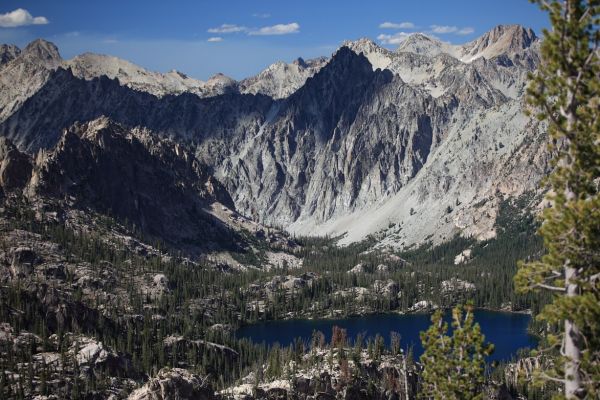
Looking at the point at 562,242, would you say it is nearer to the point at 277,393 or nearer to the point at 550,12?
the point at 550,12

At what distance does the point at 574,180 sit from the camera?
30.6 m

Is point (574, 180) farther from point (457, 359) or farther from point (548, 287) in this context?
point (457, 359)

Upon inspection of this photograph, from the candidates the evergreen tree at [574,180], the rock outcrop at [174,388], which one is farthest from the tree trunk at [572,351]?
the rock outcrop at [174,388]

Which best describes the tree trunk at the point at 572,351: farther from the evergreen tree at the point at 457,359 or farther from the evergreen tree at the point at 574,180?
the evergreen tree at the point at 457,359

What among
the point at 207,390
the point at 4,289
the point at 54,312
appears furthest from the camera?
the point at 4,289

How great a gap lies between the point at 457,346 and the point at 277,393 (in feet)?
264

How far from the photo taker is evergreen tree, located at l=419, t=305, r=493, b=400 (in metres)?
43.1

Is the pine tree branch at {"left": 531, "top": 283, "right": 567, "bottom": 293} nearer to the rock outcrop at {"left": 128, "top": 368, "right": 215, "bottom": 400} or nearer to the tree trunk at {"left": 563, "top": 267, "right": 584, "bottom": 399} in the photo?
the tree trunk at {"left": 563, "top": 267, "right": 584, "bottom": 399}

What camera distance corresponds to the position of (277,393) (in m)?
119

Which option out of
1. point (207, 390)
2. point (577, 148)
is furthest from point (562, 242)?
point (207, 390)

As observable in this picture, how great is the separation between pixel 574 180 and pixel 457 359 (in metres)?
17.8

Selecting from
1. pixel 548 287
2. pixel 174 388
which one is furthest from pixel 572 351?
pixel 174 388

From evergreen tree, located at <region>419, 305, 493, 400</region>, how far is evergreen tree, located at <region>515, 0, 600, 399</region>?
38.6 ft

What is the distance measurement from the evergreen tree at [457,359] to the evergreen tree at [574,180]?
11.8 meters
